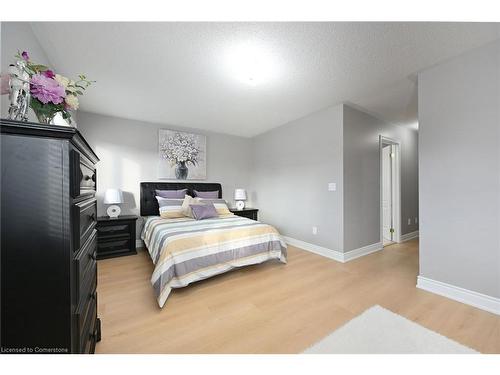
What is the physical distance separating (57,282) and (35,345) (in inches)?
10.0

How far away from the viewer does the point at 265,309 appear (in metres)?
1.87

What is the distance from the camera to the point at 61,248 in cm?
79

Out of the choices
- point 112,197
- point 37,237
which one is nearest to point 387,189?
point 37,237

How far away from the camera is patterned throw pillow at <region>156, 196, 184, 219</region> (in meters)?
3.38

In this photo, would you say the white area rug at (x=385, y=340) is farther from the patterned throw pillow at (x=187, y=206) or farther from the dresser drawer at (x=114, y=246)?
the dresser drawer at (x=114, y=246)

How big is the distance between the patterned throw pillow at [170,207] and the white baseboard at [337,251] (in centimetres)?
222

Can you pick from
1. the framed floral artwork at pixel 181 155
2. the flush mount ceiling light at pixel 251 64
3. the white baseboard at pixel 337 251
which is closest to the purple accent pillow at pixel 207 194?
the framed floral artwork at pixel 181 155

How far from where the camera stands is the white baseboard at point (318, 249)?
10.2ft

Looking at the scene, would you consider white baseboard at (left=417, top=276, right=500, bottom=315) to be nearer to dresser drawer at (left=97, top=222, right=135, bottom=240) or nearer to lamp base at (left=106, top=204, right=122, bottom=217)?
dresser drawer at (left=97, top=222, right=135, bottom=240)

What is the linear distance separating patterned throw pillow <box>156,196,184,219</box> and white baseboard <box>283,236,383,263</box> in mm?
2225

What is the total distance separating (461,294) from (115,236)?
4.41m

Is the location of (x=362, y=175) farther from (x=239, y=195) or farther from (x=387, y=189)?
(x=239, y=195)
